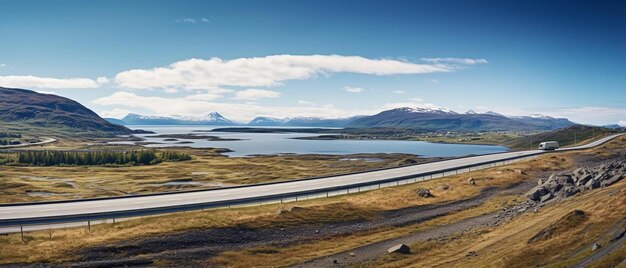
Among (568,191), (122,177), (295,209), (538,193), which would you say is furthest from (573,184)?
(122,177)

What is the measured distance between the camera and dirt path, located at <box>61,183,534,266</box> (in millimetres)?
45625

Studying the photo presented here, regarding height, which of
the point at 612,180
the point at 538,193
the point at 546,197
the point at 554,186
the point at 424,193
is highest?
the point at 612,180

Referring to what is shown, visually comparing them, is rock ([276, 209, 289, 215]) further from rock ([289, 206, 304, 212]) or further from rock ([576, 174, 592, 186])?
rock ([576, 174, 592, 186])

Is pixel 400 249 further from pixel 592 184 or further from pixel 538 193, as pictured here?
pixel 592 184

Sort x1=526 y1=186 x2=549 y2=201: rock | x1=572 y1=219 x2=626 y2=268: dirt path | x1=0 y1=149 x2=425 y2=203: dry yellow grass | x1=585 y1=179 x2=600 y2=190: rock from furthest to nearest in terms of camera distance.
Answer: x1=0 y1=149 x2=425 y2=203: dry yellow grass, x1=526 y1=186 x2=549 y2=201: rock, x1=585 y1=179 x2=600 y2=190: rock, x1=572 y1=219 x2=626 y2=268: dirt path

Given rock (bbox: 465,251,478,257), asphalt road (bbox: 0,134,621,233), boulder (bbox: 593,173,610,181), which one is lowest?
rock (bbox: 465,251,478,257)

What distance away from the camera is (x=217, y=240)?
52.1 m

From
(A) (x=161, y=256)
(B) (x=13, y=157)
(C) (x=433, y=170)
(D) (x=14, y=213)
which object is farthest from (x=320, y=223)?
(B) (x=13, y=157)

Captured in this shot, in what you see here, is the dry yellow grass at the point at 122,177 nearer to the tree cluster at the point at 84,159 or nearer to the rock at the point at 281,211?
the tree cluster at the point at 84,159

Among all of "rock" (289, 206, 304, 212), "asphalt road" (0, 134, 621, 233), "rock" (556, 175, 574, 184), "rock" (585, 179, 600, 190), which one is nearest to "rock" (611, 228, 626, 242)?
"rock" (585, 179, 600, 190)

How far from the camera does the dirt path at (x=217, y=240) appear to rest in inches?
1796

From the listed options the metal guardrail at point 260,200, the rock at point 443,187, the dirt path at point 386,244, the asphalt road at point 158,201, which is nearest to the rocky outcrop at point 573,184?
the dirt path at point 386,244

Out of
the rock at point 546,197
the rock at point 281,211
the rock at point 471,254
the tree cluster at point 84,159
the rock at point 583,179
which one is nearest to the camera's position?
the rock at point 471,254

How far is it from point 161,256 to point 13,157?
143462 mm
